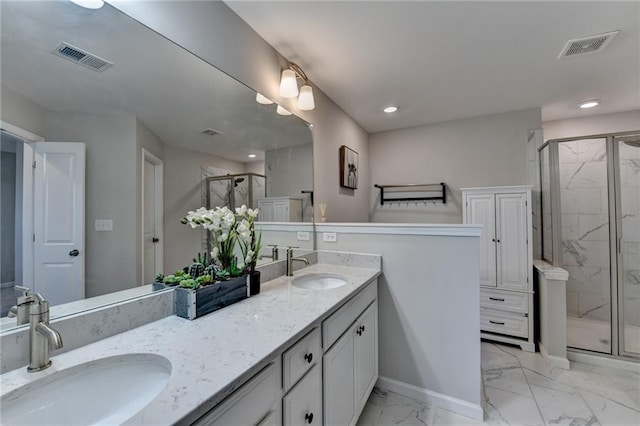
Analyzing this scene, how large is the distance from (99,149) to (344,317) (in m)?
1.28

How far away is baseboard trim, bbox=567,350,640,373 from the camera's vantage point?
227cm

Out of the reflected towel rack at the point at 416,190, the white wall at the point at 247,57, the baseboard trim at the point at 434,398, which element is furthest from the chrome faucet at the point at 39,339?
the reflected towel rack at the point at 416,190

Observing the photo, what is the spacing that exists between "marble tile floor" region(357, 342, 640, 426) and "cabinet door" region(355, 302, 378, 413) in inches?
7.8

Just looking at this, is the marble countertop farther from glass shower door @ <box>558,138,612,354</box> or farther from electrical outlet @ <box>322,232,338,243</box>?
glass shower door @ <box>558,138,612,354</box>

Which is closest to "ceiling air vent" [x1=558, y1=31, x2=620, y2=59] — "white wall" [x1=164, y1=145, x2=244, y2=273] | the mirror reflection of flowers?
the mirror reflection of flowers

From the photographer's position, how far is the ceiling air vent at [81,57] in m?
0.88

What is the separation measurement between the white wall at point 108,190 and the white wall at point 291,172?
898mm

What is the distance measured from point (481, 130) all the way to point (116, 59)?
3550mm

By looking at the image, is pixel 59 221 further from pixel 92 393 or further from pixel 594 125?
pixel 594 125

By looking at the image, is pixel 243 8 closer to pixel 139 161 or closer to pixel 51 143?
pixel 139 161

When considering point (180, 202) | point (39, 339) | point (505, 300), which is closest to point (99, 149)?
point (180, 202)

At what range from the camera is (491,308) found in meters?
2.79

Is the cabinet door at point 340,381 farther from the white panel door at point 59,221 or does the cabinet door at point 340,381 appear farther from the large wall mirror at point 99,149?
the white panel door at point 59,221

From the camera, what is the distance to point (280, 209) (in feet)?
6.55
